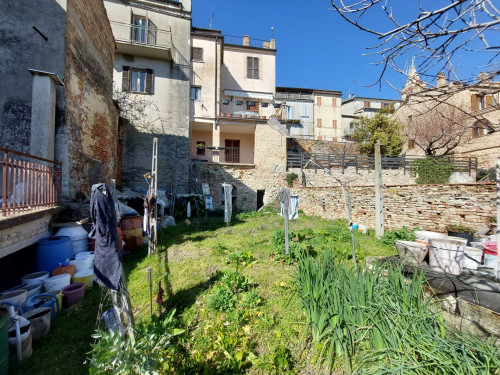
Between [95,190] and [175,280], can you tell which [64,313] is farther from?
[95,190]

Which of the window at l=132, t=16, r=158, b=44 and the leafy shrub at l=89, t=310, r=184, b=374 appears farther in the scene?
the window at l=132, t=16, r=158, b=44

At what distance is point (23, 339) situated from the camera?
2865mm

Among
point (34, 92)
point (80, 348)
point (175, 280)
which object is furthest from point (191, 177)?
point (80, 348)

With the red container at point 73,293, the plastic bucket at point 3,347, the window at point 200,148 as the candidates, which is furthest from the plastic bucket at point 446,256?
the window at point 200,148

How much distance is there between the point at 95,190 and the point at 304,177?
52.0ft

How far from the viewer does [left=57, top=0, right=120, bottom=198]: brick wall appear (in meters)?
6.58

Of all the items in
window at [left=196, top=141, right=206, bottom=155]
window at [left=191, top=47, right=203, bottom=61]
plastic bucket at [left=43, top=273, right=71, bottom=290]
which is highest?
window at [left=191, top=47, right=203, bottom=61]

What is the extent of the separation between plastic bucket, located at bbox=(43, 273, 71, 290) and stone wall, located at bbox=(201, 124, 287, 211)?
41.7 ft

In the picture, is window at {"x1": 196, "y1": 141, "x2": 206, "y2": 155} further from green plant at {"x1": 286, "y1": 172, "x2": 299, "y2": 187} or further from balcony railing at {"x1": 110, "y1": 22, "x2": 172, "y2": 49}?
green plant at {"x1": 286, "y1": 172, "x2": 299, "y2": 187}

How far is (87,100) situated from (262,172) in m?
11.9

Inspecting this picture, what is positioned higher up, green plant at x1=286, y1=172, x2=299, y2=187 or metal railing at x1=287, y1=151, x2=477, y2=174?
metal railing at x1=287, y1=151, x2=477, y2=174

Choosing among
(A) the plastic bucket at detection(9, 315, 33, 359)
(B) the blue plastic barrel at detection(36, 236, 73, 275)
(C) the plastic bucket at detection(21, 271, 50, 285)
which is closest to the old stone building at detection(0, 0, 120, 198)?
(B) the blue plastic barrel at detection(36, 236, 73, 275)

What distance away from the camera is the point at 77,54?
23.5ft

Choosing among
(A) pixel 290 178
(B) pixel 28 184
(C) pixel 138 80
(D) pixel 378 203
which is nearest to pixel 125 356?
(B) pixel 28 184
